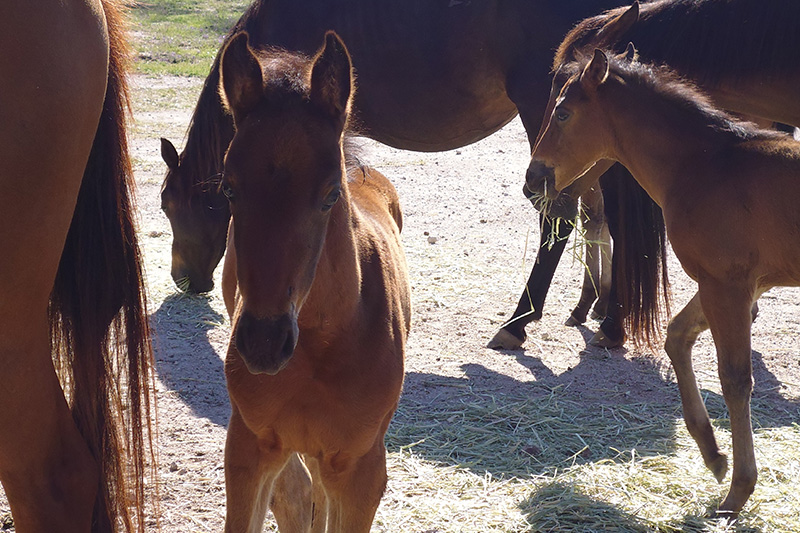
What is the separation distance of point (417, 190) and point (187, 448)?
4700mm

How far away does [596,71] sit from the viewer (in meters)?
3.78

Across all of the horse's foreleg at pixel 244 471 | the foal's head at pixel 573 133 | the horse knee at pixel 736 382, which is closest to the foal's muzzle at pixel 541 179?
the foal's head at pixel 573 133

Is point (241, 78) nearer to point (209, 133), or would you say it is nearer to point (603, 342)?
point (209, 133)

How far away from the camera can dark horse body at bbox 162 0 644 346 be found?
16.7 feet

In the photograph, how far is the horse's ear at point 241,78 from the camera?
6.91 feet

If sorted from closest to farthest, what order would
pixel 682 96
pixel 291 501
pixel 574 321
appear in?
pixel 291 501
pixel 682 96
pixel 574 321

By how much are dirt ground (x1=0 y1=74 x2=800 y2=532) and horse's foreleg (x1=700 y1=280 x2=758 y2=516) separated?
102cm

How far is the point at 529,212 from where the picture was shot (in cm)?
735

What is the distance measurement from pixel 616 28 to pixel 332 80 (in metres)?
2.66

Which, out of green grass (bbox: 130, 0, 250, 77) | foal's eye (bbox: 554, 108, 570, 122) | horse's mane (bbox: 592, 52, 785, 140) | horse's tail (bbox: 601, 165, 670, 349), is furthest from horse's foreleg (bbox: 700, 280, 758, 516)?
green grass (bbox: 130, 0, 250, 77)

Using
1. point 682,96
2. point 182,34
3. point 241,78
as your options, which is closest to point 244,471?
point 241,78

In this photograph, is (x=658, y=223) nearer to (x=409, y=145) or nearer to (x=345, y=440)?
(x=409, y=145)

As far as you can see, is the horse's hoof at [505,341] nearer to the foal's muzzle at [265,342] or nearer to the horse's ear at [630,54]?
the horse's ear at [630,54]

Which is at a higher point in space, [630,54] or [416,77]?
[630,54]
